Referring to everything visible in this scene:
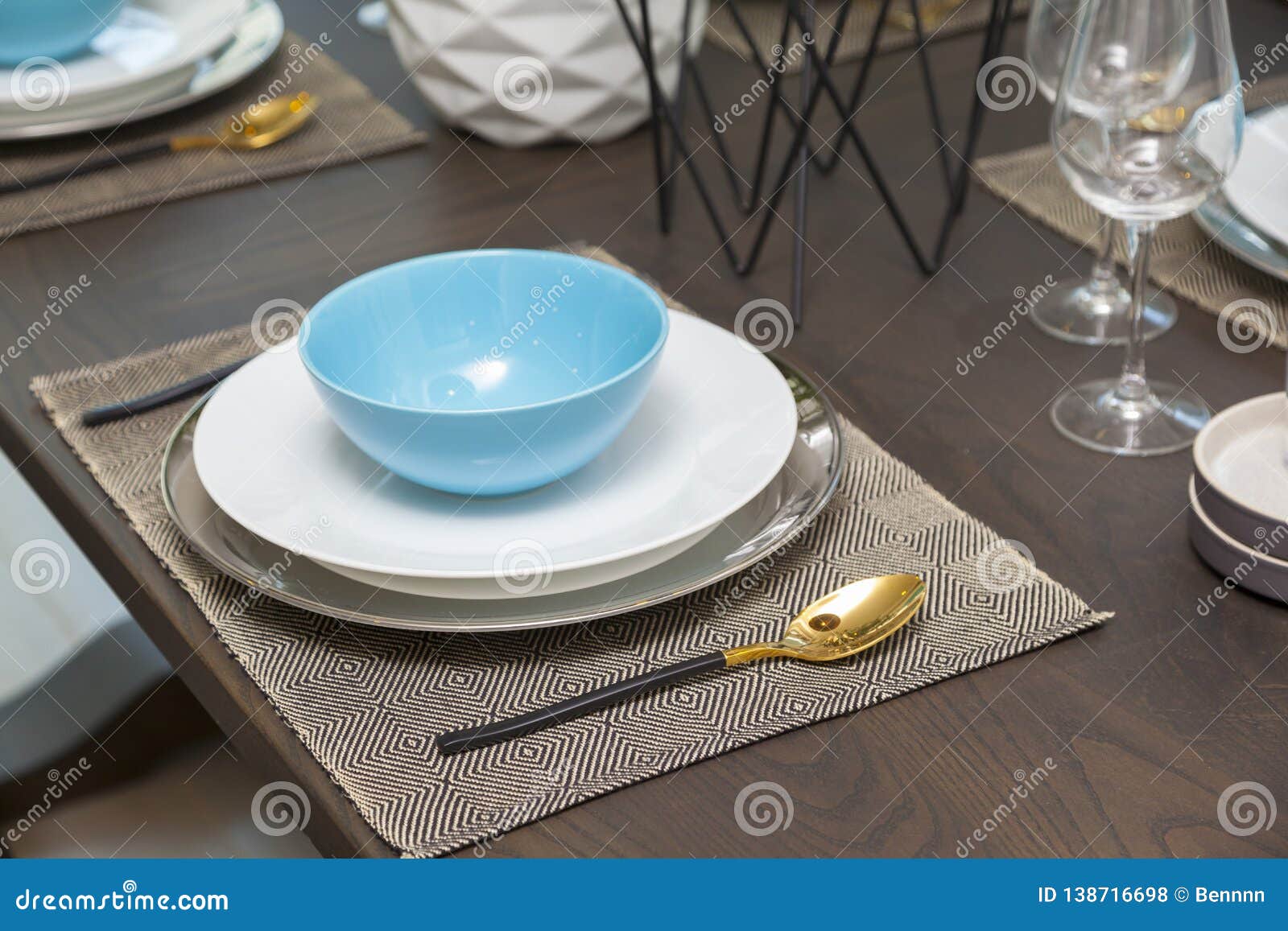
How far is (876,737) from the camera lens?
0.53 meters

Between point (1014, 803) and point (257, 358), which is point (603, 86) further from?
point (1014, 803)

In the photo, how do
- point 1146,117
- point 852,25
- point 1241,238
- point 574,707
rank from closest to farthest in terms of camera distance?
point 574,707, point 1146,117, point 1241,238, point 852,25

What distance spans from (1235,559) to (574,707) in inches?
11.7

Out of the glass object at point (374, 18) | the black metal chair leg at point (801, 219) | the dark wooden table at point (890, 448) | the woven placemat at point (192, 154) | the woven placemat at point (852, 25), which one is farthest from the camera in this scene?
the glass object at point (374, 18)

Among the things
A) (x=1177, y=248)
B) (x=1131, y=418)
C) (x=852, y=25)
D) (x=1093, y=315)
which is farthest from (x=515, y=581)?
(x=852, y=25)

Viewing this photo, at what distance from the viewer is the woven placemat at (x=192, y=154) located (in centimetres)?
102

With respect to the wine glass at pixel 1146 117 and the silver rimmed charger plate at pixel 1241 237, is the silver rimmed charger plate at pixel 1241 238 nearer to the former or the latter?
the silver rimmed charger plate at pixel 1241 237

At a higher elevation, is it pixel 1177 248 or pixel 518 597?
pixel 518 597

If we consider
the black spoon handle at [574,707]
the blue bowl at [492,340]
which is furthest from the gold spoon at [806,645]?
the blue bowl at [492,340]

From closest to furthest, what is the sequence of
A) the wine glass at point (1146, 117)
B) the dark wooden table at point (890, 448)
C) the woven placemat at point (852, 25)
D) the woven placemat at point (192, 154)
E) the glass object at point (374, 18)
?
the dark wooden table at point (890, 448)
the wine glass at point (1146, 117)
the woven placemat at point (192, 154)
the woven placemat at point (852, 25)
the glass object at point (374, 18)

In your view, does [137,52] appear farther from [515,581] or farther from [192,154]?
[515,581]

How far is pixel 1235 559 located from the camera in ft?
1.93

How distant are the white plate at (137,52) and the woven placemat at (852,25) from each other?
0.46 metres

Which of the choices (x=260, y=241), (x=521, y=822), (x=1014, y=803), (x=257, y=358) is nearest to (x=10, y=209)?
(x=260, y=241)
